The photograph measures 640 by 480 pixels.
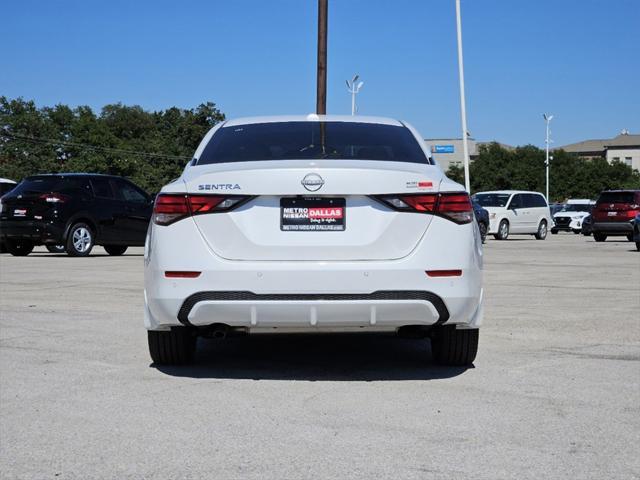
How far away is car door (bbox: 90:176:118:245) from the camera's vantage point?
20.3 m

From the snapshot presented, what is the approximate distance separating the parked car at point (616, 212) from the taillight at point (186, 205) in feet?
92.7

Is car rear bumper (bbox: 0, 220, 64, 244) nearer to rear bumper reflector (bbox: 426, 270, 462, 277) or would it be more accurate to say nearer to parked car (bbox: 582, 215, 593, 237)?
rear bumper reflector (bbox: 426, 270, 462, 277)

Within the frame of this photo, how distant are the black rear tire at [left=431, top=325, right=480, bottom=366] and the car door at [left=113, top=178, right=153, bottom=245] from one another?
Result: 1490 centimetres

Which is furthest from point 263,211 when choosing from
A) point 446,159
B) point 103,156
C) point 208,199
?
point 446,159

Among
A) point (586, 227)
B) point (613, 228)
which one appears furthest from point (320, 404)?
point (586, 227)

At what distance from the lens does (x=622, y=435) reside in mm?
4699

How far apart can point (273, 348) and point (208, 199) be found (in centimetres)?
206

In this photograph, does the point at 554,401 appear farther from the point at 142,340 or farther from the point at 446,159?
the point at 446,159

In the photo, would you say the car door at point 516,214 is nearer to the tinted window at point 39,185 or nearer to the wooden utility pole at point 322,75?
the wooden utility pole at point 322,75

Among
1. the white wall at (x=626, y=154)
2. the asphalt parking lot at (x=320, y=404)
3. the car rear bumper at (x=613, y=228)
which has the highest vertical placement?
the white wall at (x=626, y=154)

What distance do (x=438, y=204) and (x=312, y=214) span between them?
76 centimetres

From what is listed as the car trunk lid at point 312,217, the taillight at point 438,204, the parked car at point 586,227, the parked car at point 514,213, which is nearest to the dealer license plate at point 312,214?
the car trunk lid at point 312,217

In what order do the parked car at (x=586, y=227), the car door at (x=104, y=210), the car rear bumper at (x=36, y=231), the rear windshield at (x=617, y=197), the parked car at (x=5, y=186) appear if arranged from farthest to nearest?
the parked car at (x=586, y=227), the rear windshield at (x=617, y=197), the parked car at (x=5, y=186), the car door at (x=104, y=210), the car rear bumper at (x=36, y=231)

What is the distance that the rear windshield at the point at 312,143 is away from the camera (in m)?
6.30
